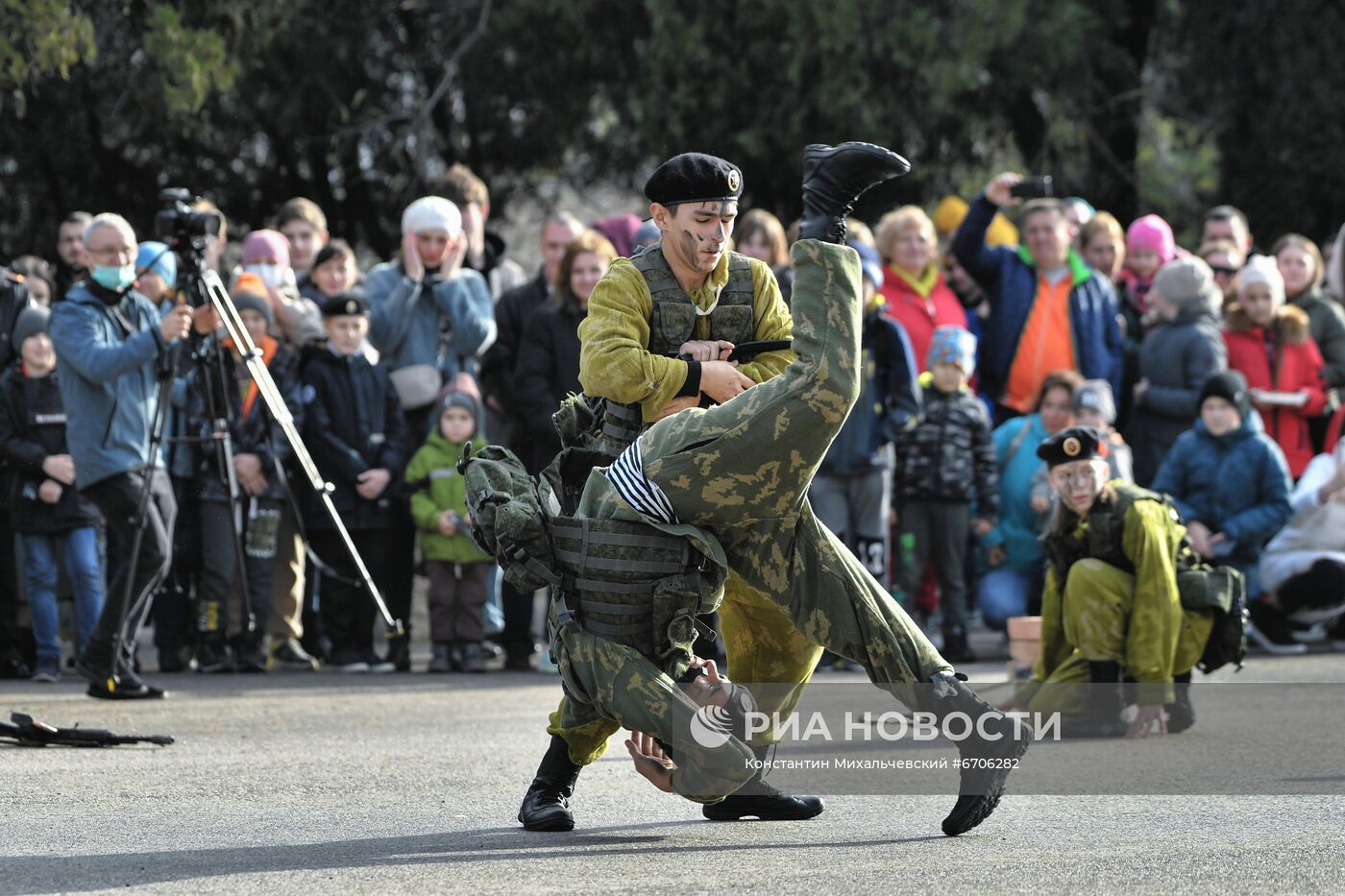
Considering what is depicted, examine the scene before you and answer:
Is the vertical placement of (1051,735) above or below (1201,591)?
below

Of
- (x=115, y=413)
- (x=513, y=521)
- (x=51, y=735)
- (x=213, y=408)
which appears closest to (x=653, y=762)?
(x=513, y=521)

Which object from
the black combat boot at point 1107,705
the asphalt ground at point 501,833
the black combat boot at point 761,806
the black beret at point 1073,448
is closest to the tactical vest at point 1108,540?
the black beret at point 1073,448

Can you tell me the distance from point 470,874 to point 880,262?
7.14 m

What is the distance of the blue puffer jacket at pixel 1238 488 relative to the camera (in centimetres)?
1094

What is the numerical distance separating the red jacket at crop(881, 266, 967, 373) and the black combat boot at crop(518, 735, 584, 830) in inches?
231

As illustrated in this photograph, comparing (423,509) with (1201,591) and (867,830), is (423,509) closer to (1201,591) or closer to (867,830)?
(1201,591)

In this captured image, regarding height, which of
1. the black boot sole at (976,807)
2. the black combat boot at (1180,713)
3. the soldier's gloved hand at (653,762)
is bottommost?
the black combat boot at (1180,713)

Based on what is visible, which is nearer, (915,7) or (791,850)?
(791,850)

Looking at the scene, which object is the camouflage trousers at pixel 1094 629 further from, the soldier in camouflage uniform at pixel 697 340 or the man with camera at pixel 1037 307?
the man with camera at pixel 1037 307

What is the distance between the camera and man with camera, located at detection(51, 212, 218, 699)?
889cm

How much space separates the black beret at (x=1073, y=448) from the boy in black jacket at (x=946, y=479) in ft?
9.14

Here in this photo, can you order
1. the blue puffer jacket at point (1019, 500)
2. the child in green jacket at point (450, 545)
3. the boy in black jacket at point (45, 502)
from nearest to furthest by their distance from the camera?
1. the boy in black jacket at point (45, 502)
2. the child in green jacket at point (450, 545)
3. the blue puffer jacket at point (1019, 500)

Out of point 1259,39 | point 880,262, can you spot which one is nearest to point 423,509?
point 880,262

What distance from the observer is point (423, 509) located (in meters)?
10.5
